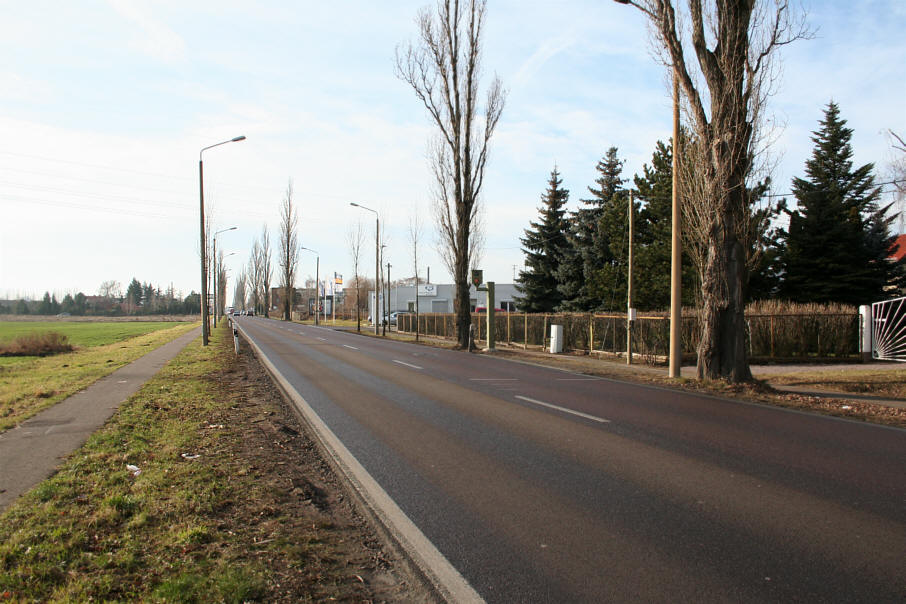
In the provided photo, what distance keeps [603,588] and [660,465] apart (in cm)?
Result: 308

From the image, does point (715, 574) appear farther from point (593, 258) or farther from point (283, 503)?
point (593, 258)

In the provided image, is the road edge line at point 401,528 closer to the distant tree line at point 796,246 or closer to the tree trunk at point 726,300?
the tree trunk at point 726,300

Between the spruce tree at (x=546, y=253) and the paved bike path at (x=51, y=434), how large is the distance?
2883 cm

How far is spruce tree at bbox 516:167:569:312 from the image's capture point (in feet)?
128

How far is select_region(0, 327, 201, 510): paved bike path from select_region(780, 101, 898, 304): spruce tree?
3007cm

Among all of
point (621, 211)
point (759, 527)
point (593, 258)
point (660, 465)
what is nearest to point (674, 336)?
point (660, 465)

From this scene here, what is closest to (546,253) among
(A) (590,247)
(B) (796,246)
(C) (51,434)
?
(A) (590,247)

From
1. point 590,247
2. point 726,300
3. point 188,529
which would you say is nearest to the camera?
point 188,529

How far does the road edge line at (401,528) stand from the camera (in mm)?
3553

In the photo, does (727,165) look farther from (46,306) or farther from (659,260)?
(46,306)

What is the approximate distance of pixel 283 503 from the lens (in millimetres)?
5207

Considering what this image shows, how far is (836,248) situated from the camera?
29.3 metres

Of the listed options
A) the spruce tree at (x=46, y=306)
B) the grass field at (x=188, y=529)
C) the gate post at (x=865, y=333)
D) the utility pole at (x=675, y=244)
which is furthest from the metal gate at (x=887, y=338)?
the spruce tree at (x=46, y=306)

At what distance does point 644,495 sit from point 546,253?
3474 centimetres
